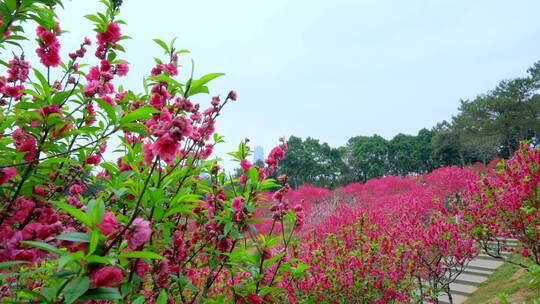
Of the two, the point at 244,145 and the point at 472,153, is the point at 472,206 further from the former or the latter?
the point at 472,153

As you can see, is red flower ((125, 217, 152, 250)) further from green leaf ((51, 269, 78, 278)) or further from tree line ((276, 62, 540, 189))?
tree line ((276, 62, 540, 189))

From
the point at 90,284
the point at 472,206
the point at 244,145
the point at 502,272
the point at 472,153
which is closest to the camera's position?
the point at 90,284

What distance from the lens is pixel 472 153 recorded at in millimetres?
33281

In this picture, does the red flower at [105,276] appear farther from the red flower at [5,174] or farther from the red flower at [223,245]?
the red flower at [223,245]

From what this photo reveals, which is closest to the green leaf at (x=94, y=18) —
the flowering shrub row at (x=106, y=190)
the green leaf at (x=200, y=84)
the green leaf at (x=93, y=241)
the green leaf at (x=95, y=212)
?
the flowering shrub row at (x=106, y=190)

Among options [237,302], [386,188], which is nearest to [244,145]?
[237,302]

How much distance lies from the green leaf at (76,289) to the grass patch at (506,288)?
6.12 metres

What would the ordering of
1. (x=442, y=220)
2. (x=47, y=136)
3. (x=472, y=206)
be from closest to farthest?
(x=47, y=136)
(x=472, y=206)
(x=442, y=220)

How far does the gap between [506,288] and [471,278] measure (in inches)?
38.2

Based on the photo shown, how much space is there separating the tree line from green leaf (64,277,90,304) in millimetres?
27405

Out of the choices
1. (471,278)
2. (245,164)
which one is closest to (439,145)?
(471,278)

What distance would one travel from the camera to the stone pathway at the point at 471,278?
18.3ft

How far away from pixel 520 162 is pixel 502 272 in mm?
3910

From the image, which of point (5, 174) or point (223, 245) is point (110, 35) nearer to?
point (5, 174)
